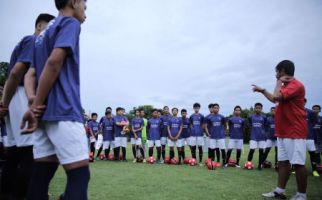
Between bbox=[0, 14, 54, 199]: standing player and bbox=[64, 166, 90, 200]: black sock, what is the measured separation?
149 cm

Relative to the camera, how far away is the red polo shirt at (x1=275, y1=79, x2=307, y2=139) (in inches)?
190

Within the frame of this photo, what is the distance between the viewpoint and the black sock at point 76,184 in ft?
6.59

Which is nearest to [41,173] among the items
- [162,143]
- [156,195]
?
[156,195]

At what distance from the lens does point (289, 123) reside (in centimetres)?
494

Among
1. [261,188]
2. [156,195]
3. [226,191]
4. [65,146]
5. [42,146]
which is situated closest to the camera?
[65,146]

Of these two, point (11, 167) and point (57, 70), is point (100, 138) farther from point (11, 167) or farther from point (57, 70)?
point (57, 70)

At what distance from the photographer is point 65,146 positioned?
6.69ft

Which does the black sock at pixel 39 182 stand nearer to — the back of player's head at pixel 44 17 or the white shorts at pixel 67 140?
the white shorts at pixel 67 140

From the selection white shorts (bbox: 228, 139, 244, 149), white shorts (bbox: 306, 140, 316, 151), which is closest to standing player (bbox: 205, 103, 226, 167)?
white shorts (bbox: 228, 139, 244, 149)

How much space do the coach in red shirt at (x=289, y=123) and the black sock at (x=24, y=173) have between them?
11.7 ft

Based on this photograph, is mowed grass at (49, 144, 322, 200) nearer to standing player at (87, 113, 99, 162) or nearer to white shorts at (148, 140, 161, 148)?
white shorts at (148, 140, 161, 148)

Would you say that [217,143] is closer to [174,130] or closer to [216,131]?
[216,131]

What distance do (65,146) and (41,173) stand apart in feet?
1.39

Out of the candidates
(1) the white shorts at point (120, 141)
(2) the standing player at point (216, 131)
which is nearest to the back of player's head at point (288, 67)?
(2) the standing player at point (216, 131)
